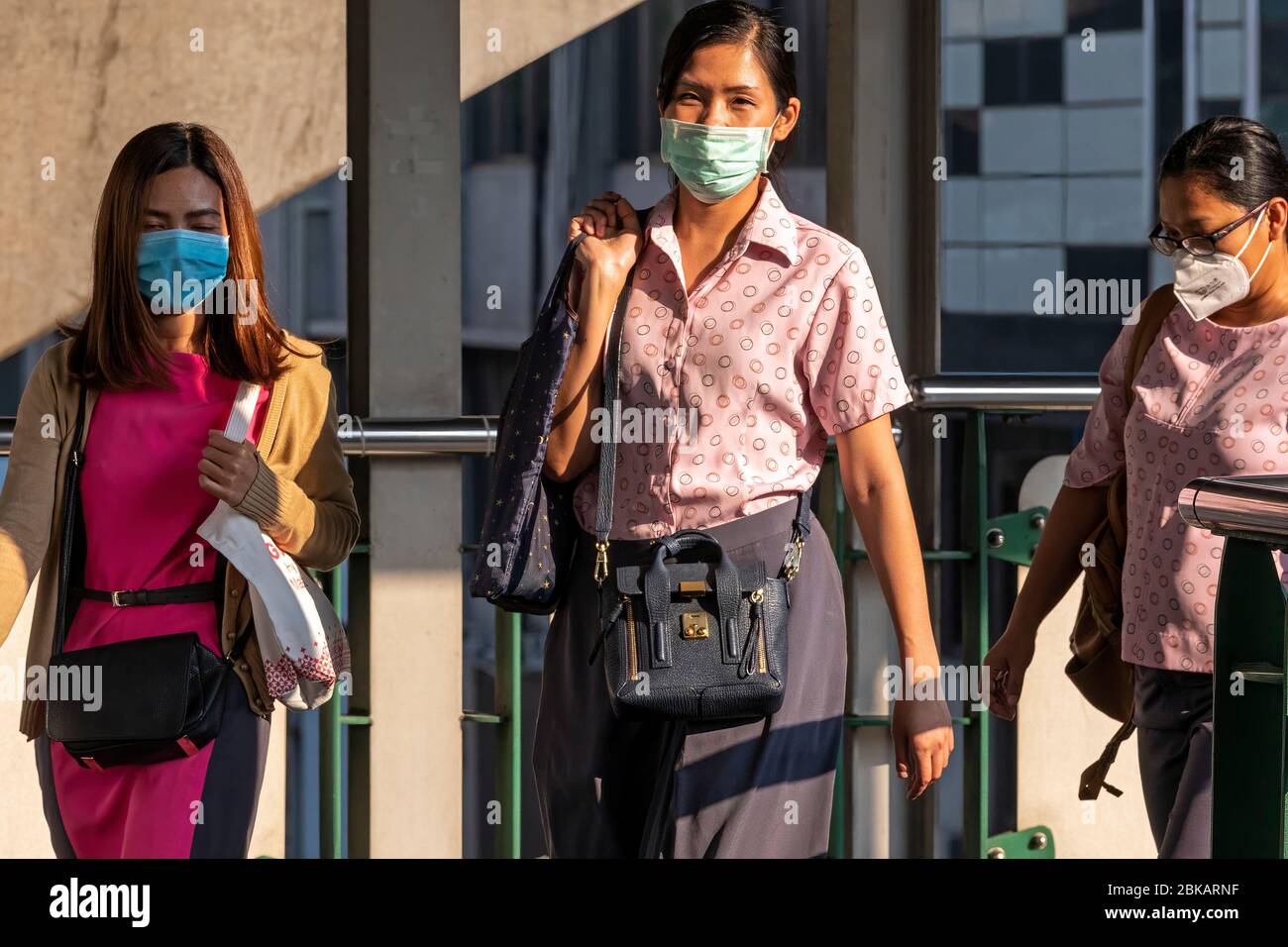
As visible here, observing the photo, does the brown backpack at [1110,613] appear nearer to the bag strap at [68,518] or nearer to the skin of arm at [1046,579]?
the skin of arm at [1046,579]

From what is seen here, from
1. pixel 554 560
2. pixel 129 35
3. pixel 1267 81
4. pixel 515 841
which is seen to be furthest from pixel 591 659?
pixel 1267 81

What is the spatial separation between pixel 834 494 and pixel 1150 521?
1.00m

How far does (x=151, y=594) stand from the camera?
2.29m

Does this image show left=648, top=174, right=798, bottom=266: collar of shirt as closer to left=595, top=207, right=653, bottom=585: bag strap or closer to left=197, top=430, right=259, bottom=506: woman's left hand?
left=595, top=207, right=653, bottom=585: bag strap

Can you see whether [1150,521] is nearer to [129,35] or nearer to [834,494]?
[834,494]

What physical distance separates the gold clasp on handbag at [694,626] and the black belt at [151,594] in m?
0.68

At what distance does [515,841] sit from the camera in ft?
10.7

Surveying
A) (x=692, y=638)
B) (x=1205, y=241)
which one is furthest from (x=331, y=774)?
(x=1205, y=241)

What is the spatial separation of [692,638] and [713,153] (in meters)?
0.63

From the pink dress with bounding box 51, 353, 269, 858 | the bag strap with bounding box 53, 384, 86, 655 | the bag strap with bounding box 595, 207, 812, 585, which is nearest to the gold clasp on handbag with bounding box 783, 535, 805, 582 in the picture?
the bag strap with bounding box 595, 207, 812, 585

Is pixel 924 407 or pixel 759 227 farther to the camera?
pixel 924 407

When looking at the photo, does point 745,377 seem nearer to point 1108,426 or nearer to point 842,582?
point 1108,426

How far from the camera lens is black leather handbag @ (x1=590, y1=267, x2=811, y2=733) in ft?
6.95
